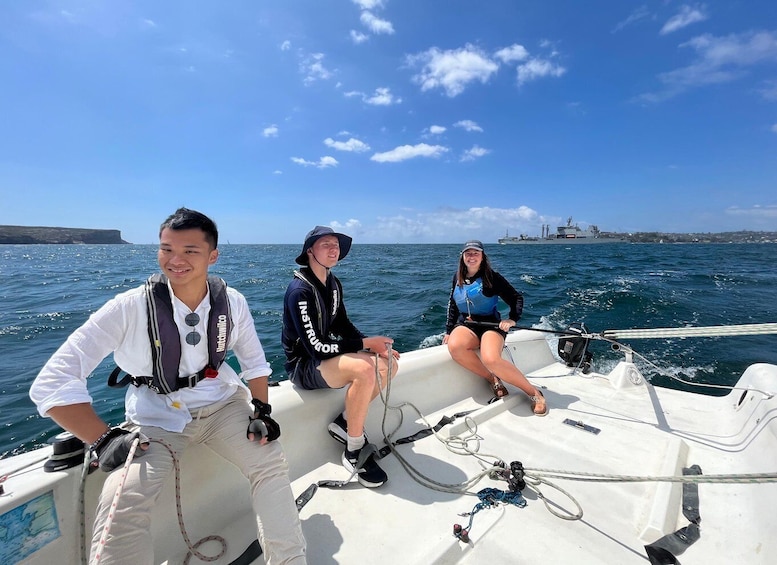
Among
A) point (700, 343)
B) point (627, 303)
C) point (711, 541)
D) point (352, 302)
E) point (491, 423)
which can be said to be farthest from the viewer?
point (352, 302)

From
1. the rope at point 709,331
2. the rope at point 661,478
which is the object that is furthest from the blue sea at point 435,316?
the rope at point 661,478

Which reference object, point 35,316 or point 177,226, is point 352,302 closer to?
point 35,316

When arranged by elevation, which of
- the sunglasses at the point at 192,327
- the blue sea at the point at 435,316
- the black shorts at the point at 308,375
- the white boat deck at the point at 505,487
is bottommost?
the blue sea at the point at 435,316

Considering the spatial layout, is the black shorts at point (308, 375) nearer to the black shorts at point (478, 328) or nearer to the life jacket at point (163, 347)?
the life jacket at point (163, 347)

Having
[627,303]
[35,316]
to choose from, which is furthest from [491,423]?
[35,316]

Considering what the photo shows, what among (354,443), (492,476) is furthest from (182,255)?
(492,476)

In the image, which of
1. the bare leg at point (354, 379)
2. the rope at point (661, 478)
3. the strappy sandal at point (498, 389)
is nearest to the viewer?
the rope at point (661, 478)

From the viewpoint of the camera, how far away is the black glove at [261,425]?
1594mm

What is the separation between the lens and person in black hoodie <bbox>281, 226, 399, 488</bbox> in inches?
84.6

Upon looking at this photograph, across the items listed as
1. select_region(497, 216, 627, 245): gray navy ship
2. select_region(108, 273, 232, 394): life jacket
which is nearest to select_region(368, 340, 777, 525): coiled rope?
select_region(108, 273, 232, 394): life jacket

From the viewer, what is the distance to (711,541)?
5.38 ft

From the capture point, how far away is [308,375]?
228cm

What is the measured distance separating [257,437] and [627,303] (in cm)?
1097

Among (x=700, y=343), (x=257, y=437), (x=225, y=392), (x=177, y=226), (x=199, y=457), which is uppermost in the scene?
(x=177, y=226)
